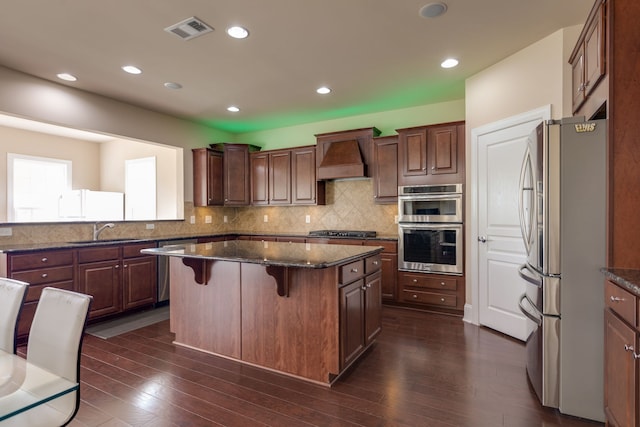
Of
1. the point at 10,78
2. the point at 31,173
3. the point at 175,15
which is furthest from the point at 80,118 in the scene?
the point at 31,173

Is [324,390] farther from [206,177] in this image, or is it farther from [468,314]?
[206,177]

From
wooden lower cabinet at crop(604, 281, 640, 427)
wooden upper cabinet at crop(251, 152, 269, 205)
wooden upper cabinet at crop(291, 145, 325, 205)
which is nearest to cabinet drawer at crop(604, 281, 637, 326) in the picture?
wooden lower cabinet at crop(604, 281, 640, 427)

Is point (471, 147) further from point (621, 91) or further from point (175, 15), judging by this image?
point (175, 15)

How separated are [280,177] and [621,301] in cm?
459

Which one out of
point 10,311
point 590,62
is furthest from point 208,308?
point 590,62

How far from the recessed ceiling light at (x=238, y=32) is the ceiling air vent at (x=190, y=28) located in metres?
0.16

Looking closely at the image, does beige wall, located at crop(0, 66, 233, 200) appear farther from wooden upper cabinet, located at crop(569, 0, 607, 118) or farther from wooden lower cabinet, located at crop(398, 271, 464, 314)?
wooden upper cabinet, located at crop(569, 0, 607, 118)

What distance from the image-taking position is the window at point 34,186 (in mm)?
5941

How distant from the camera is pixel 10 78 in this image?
335 cm

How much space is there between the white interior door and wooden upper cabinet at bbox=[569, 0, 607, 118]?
36cm

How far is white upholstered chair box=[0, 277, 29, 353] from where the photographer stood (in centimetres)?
160

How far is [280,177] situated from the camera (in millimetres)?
5496

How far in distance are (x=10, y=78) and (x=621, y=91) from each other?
5.15 meters

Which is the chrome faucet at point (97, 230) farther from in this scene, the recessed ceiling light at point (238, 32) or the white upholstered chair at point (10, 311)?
the recessed ceiling light at point (238, 32)
